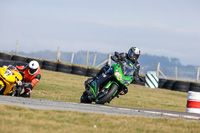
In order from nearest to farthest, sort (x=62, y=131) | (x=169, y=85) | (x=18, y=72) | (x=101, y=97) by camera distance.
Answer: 1. (x=62, y=131)
2. (x=101, y=97)
3. (x=18, y=72)
4. (x=169, y=85)

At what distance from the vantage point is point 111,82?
493 inches

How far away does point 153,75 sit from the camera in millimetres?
31156

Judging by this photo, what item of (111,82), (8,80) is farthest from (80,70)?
(111,82)

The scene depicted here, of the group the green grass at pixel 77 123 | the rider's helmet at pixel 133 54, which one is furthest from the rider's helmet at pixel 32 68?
the green grass at pixel 77 123

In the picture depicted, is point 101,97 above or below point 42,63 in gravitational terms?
below

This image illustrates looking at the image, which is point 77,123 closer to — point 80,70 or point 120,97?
point 120,97

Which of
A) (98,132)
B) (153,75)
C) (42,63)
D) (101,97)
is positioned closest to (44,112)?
(98,132)

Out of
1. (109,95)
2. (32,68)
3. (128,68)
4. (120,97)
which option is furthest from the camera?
(120,97)

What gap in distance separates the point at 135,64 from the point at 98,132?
659 centimetres

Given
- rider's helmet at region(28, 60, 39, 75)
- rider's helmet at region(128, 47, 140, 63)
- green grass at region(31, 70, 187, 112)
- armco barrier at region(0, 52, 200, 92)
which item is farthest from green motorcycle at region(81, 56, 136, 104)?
armco barrier at region(0, 52, 200, 92)

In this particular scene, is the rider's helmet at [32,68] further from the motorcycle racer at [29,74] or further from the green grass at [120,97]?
the green grass at [120,97]

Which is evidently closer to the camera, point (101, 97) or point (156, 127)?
point (156, 127)

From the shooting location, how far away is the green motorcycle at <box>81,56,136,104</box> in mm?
12320

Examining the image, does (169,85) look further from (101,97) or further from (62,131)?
(62,131)
